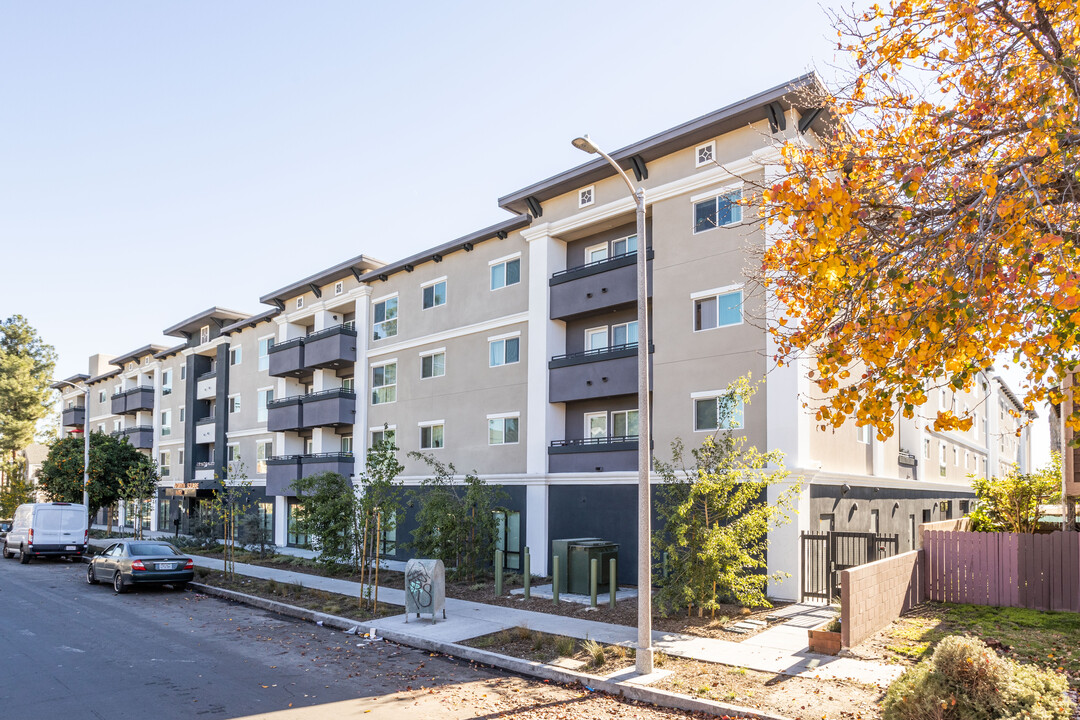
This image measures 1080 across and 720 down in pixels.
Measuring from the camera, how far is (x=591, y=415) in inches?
927

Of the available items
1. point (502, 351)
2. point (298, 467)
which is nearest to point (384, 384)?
point (298, 467)

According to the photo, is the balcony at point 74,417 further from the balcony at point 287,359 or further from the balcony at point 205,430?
the balcony at point 287,359

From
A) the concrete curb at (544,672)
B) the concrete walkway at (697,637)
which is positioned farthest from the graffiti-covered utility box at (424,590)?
the concrete curb at (544,672)

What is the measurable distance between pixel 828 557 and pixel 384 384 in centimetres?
1942

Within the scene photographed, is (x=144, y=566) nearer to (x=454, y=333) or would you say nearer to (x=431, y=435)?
(x=431, y=435)

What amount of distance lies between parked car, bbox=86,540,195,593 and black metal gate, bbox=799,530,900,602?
1635cm

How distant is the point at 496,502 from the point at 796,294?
1567 cm

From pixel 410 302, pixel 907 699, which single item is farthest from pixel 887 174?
pixel 410 302

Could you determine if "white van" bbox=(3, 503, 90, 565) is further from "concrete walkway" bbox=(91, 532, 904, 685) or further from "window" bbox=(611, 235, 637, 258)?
"window" bbox=(611, 235, 637, 258)

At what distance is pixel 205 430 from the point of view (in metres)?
45.0

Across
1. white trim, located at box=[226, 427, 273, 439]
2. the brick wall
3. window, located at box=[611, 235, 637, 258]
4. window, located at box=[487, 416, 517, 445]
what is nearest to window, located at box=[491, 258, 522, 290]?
window, located at box=[611, 235, 637, 258]

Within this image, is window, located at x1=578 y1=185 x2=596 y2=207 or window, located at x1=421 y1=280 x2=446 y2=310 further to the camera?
window, located at x1=421 y1=280 x2=446 y2=310

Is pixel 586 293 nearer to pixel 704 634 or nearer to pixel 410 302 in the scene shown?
pixel 410 302

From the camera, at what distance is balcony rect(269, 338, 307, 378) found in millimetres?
34156
